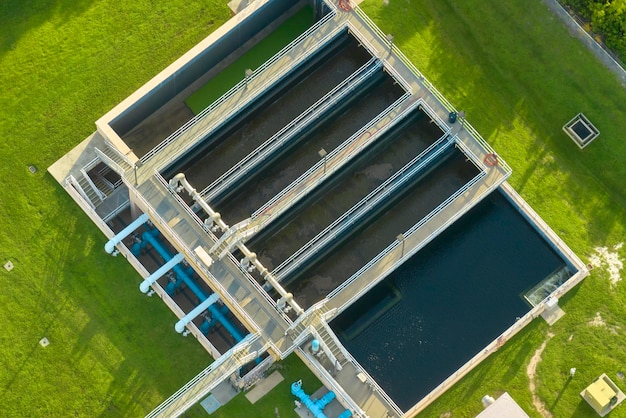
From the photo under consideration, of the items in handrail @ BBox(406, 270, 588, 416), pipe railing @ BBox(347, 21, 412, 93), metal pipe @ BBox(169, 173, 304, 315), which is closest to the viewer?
metal pipe @ BBox(169, 173, 304, 315)

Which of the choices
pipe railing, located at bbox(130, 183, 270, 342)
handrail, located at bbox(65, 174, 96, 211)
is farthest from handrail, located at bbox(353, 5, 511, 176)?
handrail, located at bbox(65, 174, 96, 211)

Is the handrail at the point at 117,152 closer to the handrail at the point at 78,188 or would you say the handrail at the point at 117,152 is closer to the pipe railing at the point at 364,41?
the handrail at the point at 78,188

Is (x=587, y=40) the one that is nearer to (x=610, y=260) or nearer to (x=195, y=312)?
(x=610, y=260)

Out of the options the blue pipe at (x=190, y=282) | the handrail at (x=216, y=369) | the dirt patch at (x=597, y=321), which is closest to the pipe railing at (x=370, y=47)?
the blue pipe at (x=190, y=282)

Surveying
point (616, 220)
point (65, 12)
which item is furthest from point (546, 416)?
point (65, 12)

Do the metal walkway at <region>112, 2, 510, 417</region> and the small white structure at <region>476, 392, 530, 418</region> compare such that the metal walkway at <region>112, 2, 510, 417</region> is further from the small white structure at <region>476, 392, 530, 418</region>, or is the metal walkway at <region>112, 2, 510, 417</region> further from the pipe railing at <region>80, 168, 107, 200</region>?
the small white structure at <region>476, 392, 530, 418</region>

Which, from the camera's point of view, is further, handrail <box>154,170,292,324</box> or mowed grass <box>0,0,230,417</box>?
mowed grass <box>0,0,230,417</box>
